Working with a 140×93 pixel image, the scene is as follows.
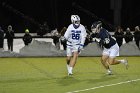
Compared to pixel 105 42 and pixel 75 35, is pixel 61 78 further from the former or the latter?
pixel 105 42

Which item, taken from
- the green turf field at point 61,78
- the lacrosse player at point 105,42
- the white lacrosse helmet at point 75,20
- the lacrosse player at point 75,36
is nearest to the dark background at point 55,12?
the green turf field at point 61,78

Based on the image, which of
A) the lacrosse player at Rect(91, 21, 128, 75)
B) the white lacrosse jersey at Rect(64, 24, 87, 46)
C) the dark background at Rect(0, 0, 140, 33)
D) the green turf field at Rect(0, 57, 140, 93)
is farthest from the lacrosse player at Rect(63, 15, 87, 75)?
the dark background at Rect(0, 0, 140, 33)

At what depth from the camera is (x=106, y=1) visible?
113ft

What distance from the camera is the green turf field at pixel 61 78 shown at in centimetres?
1304

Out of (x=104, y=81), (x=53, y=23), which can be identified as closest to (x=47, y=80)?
(x=104, y=81)

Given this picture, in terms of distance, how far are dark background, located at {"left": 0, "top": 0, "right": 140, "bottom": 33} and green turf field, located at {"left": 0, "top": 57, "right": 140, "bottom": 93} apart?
42.4 ft

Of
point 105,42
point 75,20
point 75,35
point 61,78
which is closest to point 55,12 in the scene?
point 75,35

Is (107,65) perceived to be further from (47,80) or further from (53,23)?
(53,23)

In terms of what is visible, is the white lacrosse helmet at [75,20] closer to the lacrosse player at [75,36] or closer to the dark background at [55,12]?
the lacrosse player at [75,36]

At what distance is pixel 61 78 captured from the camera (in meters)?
15.1

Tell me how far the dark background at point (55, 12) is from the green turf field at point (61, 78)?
1292cm

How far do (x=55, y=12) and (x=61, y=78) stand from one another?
19.2 m

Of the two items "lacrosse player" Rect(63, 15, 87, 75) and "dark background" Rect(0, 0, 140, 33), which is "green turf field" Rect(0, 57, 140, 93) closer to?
"lacrosse player" Rect(63, 15, 87, 75)

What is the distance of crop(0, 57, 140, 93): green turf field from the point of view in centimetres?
1304
